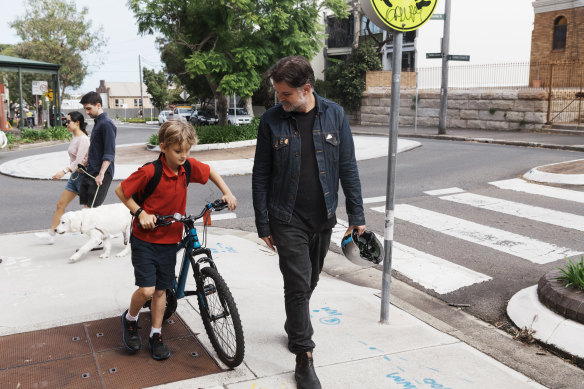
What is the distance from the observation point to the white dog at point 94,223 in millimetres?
6135

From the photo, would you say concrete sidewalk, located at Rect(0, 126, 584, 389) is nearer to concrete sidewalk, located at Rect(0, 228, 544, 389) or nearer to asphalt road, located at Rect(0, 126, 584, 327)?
concrete sidewalk, located at Rect(0, 228, 544, 389)

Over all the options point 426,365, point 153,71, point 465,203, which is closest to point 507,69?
point 465,203

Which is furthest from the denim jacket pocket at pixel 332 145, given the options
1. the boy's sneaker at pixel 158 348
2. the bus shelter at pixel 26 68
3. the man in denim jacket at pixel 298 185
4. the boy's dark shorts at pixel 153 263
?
the bus shelter at pixel 26 68

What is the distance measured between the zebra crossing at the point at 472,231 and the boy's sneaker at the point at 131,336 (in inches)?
118

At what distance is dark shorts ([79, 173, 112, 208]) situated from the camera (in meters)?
6.41

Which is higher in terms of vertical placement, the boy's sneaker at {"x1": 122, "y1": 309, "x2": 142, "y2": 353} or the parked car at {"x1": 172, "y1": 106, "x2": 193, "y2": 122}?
the parked car at {"x1": 172, "y1": 106, "x2": 193, "y2": 122}

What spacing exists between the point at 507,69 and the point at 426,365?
23165 millimetres

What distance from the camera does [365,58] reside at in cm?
3378

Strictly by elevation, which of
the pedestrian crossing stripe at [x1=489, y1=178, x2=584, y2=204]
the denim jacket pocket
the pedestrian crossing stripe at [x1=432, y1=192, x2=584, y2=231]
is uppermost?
the denim jacket pocket

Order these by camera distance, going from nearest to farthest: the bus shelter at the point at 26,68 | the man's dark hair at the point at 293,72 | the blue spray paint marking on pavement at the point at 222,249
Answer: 1. the man's dark hair at the point at 293,72
2. the blue spray paint marking on pavement at the point at 222,249
3. the bus shelter at the point at 26,68

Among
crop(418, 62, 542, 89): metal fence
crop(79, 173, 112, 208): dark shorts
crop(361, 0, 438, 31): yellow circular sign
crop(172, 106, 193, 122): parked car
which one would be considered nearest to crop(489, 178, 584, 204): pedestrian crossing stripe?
crop(361, 0, 438, 31): yellow circular sign

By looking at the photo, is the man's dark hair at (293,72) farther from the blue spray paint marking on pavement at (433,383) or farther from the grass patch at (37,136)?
the grass patch at (37,136)

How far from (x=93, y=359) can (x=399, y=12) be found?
3.39m

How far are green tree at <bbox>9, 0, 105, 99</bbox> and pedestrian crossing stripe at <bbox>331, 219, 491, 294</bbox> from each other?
47036 millimetres
